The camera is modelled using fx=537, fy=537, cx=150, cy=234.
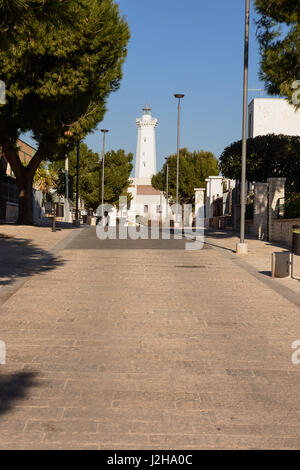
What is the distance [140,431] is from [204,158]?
229ft

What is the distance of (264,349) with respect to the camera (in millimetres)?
6766

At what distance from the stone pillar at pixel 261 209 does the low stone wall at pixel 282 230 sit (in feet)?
3.08

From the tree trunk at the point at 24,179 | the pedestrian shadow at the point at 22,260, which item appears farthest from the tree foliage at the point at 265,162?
the pedestrian shadow at the point at 22,260

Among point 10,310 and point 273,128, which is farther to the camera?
point 273,128

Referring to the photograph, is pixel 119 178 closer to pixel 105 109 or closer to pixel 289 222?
pixel 105 109

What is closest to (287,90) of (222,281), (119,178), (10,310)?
(222,281)

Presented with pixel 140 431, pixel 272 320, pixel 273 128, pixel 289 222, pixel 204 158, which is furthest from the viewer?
pixel 204 158

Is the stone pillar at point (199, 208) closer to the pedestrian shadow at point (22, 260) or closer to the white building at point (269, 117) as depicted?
the white building at point (269, 117)

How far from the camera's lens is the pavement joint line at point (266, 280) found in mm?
10523

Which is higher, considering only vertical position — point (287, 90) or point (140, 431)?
point (287, 90)

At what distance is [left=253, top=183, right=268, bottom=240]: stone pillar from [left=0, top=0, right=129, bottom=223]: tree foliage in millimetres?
9002

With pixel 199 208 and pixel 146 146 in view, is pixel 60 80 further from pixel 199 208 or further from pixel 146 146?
pixel 146 146

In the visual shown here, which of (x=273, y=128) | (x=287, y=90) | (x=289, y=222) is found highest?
(x=273, y=128)

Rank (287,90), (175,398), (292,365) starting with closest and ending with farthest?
1. (175,398)
2. (292,365)
3. (287,90)
